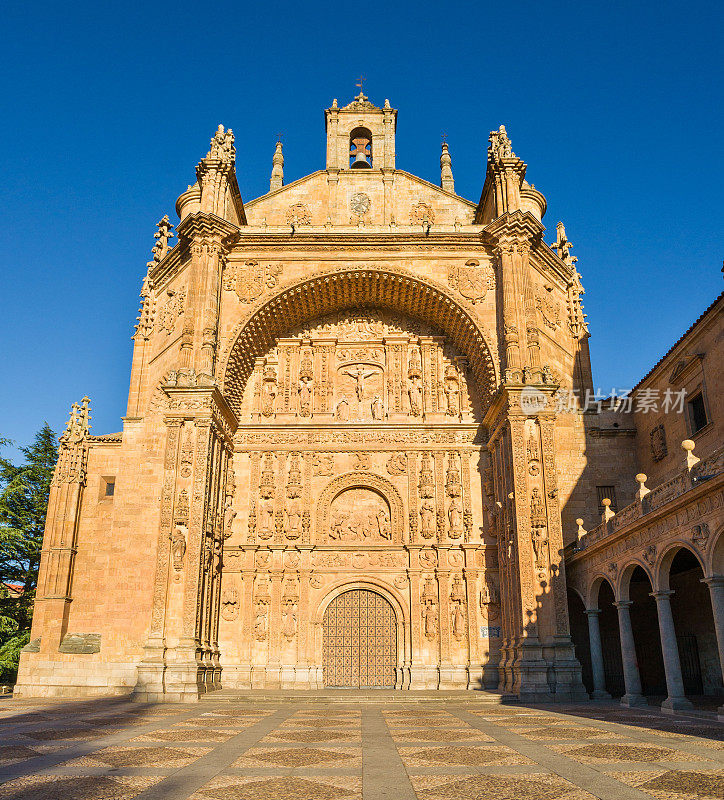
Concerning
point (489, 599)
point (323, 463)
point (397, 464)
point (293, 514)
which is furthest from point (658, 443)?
point (293, 514)

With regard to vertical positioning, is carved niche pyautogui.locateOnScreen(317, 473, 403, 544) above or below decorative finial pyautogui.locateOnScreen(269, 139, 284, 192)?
below

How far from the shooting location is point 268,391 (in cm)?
2489

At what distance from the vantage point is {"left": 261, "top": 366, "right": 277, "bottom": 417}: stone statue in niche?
2459cm

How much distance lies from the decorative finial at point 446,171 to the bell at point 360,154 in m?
3.03

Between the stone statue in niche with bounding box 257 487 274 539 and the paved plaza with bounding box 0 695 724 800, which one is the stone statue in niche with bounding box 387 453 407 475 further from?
the paved plaza with bounding box 0 695 724 800

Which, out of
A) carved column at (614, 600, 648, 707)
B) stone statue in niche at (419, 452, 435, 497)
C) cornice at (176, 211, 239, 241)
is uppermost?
cornice at (176, 211, 239, 241)

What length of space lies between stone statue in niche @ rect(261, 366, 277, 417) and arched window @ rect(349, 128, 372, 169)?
960 centimetres

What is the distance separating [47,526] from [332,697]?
10959 mm

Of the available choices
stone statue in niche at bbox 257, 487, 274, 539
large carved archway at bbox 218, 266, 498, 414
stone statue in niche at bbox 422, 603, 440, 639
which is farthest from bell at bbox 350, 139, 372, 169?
stone statue in niche at bbox 422, 603, 440, 639

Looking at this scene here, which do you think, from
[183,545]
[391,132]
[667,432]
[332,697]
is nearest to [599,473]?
[667,432]

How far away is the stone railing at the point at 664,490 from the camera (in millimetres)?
12117

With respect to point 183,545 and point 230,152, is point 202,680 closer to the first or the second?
point 183,545

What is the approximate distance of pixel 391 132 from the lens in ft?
91.9

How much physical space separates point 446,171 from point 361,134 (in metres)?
3.92
